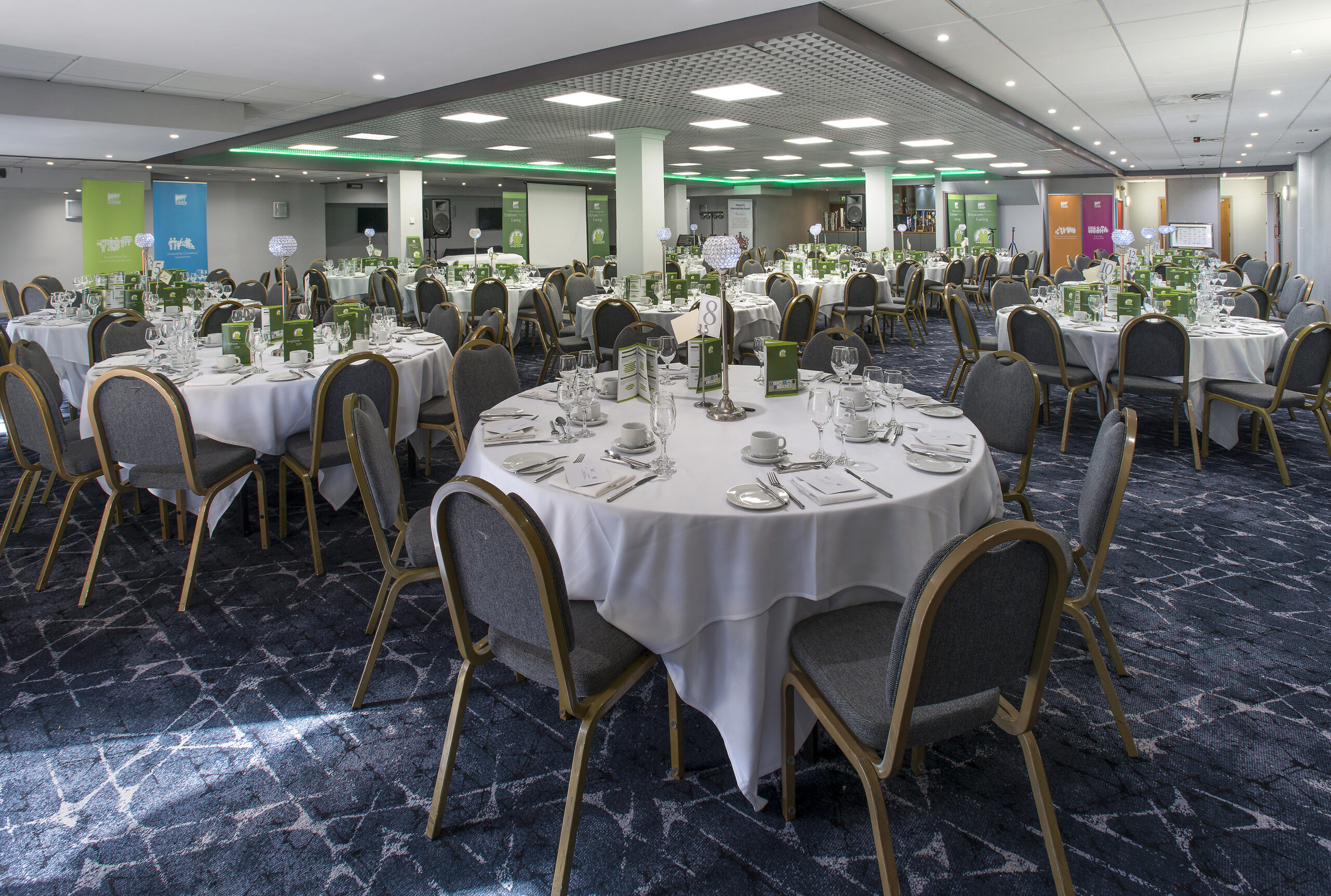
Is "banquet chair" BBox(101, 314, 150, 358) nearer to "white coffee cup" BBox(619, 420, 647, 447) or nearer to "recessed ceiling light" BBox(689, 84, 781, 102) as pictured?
"white coffee cup" BBox(619, 420, 647, 447)

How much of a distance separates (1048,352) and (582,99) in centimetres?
627

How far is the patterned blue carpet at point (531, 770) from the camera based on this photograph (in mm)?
1971

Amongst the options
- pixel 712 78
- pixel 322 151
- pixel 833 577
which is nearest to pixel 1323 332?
pixel 833 577

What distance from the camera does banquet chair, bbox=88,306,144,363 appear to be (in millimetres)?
5996

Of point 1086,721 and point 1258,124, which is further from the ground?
point 1258,124

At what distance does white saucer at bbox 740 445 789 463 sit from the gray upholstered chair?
0.72 metres

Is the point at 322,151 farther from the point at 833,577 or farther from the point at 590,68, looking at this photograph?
the point at 833,577

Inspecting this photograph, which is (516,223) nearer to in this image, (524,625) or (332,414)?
(332,414)

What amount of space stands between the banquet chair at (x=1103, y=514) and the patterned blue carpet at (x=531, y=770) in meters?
0.19

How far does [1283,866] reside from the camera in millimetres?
1955

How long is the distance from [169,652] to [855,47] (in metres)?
6.70

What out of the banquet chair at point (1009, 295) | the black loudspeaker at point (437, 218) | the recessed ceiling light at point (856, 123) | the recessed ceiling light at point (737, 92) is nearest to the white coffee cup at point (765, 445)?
the banquet chair at point (1009, 295)

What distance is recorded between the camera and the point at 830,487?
2199 millimetres

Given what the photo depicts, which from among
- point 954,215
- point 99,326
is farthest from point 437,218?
point 99,326
